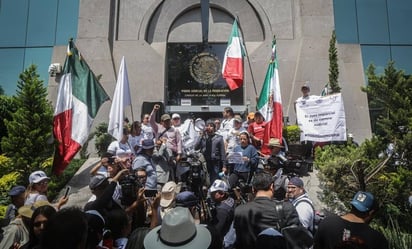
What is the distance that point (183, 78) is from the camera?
1484cm

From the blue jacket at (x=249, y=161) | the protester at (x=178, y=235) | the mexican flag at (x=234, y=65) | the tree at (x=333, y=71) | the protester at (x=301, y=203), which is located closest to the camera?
the protester at (x=178, y=235)

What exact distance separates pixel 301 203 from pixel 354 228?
101 centimetres

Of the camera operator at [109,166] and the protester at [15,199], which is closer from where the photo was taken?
the protester at [15,199]

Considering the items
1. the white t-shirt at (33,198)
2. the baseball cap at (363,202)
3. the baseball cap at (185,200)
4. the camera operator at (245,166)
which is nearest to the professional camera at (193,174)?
the camera operator at (245,166)

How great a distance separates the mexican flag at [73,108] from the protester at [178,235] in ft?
13.5

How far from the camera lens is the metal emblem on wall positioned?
583 inches

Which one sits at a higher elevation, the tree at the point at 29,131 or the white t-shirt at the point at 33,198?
the tree at the point at 29,131

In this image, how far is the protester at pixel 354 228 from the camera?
2924mm

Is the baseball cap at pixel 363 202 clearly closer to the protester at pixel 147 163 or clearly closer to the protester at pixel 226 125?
the protester at pixel 147 163

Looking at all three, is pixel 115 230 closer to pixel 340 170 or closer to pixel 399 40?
pixel 340 170

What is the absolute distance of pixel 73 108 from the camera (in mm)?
6270

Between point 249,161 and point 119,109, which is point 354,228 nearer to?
point 249,161

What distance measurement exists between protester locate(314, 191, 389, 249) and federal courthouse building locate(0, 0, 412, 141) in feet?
34.7

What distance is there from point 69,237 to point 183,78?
13149mm
